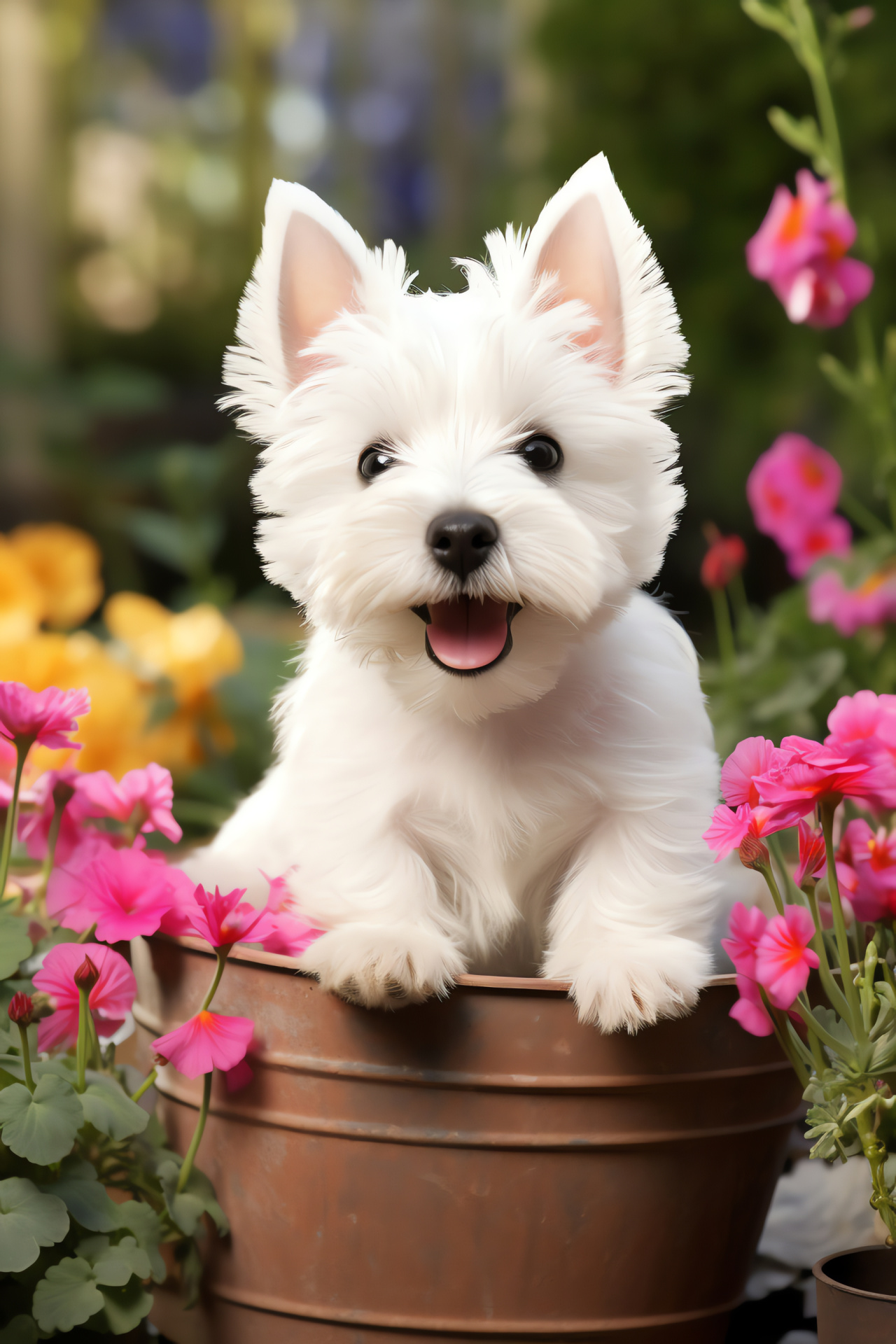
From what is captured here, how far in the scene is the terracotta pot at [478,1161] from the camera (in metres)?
1.29

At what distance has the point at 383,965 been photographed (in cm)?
126

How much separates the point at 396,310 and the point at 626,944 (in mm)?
702

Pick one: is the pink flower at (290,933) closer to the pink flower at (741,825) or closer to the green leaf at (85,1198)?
the green leaf at (85,1198)

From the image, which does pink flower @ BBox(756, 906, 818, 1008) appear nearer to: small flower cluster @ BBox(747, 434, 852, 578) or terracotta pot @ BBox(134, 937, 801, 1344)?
terracotta pot @ BBox(134, 937, 801, 1344)

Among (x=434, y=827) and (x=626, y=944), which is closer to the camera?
(x=626, y=944)

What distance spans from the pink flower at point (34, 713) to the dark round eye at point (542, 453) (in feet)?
1.75

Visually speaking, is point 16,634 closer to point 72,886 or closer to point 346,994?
point 72,886

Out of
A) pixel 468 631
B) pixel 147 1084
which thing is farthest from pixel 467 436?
pixel 147 1084

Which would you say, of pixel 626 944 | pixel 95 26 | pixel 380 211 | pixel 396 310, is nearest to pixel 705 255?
pixel 380 211

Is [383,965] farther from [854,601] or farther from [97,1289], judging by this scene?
[854,601]

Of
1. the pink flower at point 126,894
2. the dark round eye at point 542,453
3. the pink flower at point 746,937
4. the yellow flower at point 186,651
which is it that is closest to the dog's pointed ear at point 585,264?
the dark round eye at point 542,453

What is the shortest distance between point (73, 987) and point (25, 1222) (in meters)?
0.24

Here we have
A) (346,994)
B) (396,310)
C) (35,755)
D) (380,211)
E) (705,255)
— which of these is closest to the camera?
(346,994)

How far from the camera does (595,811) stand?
1.44m
